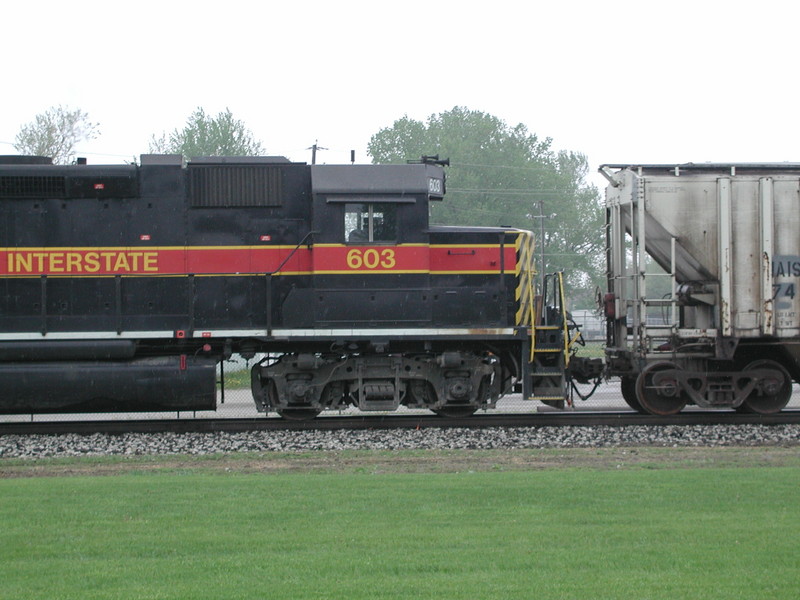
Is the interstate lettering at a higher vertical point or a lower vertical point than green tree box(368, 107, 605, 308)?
lower

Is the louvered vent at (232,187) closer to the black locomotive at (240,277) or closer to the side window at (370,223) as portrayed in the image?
the black locomotive at (240,277)

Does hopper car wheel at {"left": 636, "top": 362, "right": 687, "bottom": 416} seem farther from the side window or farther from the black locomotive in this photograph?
the side window

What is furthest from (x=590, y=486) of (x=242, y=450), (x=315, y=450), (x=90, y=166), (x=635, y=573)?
(x=90, y=166)

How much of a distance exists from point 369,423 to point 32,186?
6586 millimetres

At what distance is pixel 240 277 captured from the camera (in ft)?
46.9

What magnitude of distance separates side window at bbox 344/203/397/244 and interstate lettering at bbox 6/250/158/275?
10.3 feet

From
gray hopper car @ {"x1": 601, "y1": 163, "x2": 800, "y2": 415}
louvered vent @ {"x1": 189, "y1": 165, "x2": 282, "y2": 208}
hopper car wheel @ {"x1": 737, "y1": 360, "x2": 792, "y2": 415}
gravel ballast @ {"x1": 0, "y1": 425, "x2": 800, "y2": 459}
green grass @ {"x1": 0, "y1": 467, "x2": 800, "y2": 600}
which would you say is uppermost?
louvered vent @ {"x1": 189, "y1": 165, "x2": 282, "y2": 208}

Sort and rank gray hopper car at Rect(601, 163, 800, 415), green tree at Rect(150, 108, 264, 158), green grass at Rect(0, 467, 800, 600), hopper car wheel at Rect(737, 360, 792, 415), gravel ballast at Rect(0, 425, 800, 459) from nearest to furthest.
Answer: green grass at Rect(0, 467, 800, 600) → gravel ballast at Rect(0, 425, 800, 459) → gray hopper car at Rect(601, 163, 800, 415) → hopper car wheel at Rect(737, 360, 792, 415) → green tree at Rect(150, 108, 264, 158)

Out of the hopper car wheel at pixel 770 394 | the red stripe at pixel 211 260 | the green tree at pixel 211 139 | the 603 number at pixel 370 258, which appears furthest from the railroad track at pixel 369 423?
the green tree at pixel 211 139

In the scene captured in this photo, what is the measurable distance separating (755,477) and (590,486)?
1954 millimetres

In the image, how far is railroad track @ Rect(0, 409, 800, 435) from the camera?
14.2 metres

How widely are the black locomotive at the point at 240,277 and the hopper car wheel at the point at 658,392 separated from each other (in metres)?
1.38

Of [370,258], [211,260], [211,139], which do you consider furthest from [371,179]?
[211,139]

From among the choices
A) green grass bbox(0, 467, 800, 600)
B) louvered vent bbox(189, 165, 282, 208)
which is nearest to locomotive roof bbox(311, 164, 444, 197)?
louvered vent bbox(189, 165, 282, 208)
